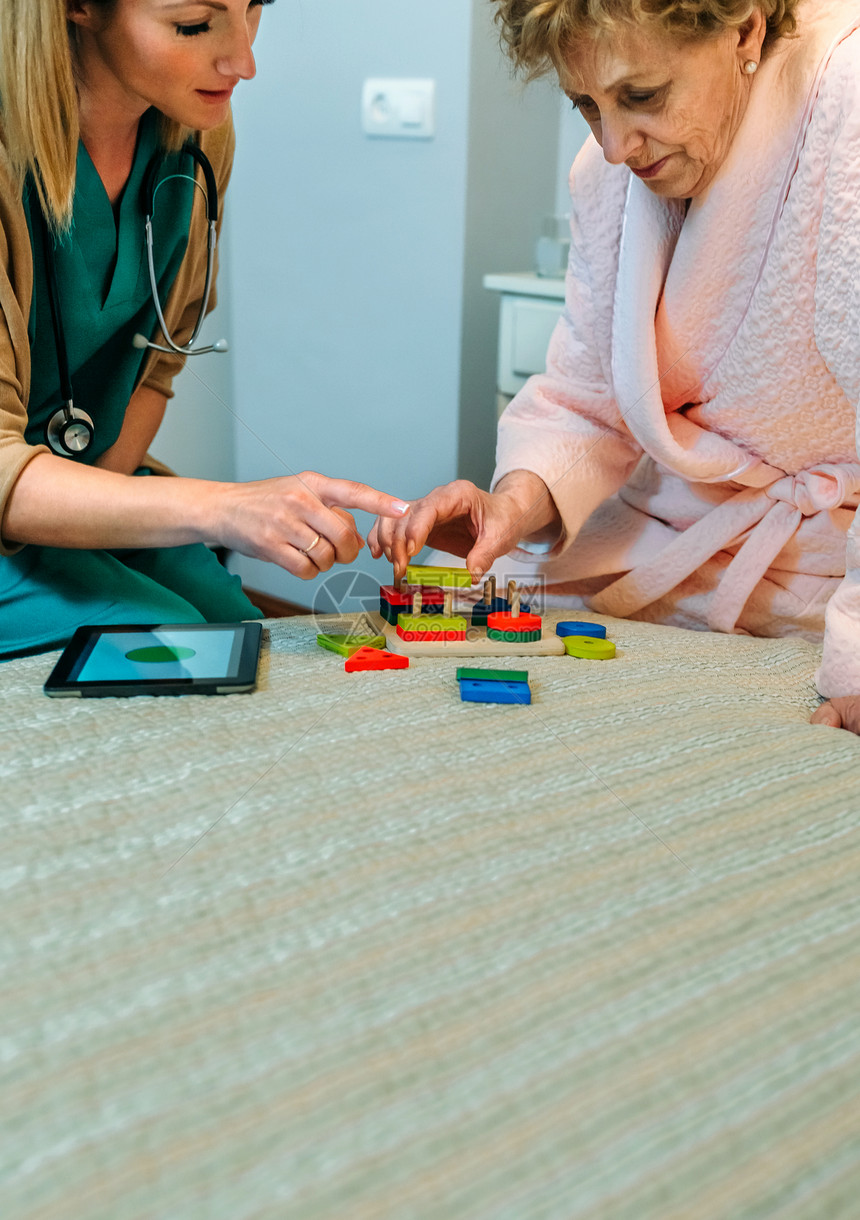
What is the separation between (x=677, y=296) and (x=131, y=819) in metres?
0.64

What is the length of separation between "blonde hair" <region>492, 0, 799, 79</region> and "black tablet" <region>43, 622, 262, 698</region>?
47 cm

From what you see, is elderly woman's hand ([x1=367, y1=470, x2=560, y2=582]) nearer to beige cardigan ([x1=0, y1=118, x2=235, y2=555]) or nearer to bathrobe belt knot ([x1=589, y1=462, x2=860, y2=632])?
bathrobe belt knot ([x1=589, y1=462, x2=860, y2=632])

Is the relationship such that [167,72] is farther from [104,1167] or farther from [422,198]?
[422,198]

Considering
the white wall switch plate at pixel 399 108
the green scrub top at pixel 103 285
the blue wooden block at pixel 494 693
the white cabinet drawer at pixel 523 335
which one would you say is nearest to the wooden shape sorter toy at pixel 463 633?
the blue wooden block at pixel 494 693

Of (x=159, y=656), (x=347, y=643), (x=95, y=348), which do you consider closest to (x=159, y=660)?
(x=159, y=656)

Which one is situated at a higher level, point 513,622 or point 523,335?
point 523,335

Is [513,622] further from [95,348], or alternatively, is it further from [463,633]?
[95,348]

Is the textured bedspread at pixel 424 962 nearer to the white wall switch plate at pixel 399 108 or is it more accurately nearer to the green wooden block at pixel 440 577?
the green wooden block at pixel 440 577

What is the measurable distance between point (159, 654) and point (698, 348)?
526 mm

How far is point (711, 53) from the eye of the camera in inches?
32.3

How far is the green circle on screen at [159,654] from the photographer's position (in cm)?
77

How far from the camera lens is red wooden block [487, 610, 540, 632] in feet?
2.82

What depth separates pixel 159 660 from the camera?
2.54 ft

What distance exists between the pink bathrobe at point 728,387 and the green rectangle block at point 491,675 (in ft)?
0.76
